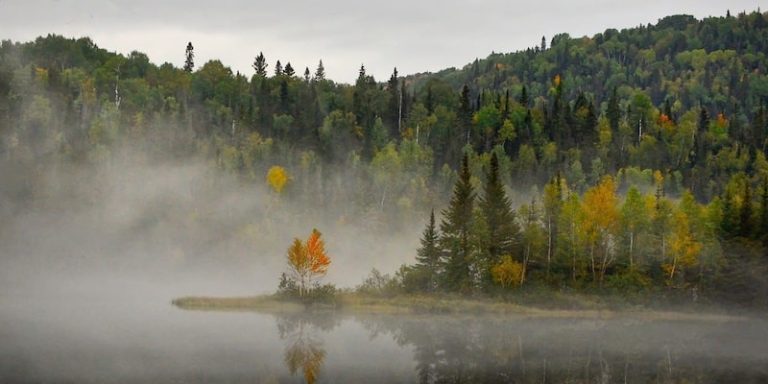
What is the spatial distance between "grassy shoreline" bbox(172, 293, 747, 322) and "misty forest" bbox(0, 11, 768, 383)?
321mm

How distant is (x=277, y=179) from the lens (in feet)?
561

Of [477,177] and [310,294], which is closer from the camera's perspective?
[310,294]

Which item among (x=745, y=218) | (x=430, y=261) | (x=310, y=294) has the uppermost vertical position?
(x=745, y=218)

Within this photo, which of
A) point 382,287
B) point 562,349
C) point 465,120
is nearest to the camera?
point 562,349

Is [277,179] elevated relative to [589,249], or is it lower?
elevated

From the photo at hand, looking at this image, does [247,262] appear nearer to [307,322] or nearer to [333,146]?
[333,146]

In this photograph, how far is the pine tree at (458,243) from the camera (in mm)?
114438

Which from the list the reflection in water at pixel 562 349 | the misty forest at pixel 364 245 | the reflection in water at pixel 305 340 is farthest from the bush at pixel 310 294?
the reflection in water at pixel 562 349

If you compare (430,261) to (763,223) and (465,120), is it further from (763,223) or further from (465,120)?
(465,120)

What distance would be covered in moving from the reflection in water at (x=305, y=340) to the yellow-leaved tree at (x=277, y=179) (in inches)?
2582

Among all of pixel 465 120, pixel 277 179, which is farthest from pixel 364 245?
pixel 465 120

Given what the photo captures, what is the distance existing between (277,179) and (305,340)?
85.1 m

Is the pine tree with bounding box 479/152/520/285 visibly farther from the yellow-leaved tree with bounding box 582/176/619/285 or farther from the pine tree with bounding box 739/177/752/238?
the pine tree with bounding box 739/177/752/238

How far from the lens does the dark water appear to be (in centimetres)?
7019
